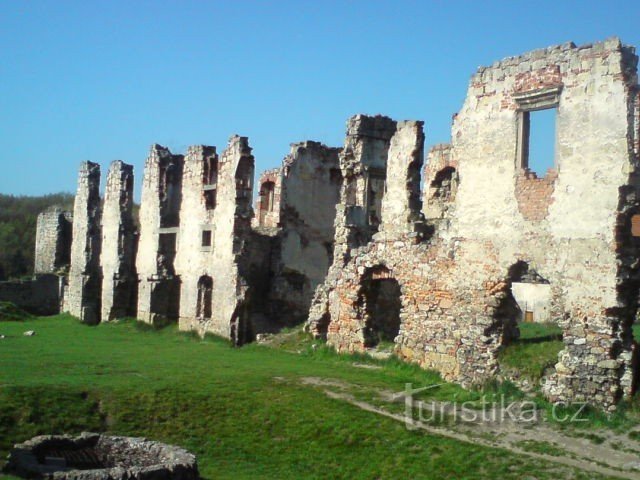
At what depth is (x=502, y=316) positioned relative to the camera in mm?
15305

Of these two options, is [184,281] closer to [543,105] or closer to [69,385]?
[69,385]

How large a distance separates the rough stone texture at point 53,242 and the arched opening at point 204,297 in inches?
490

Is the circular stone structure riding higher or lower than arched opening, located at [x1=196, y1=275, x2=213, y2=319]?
lower

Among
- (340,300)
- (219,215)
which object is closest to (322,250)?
(219,215)

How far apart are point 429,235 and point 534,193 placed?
3366 mm

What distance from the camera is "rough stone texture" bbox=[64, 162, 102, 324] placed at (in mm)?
28547

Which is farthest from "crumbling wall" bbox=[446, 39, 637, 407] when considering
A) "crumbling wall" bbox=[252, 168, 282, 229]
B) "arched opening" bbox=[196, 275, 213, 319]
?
"crumbling wall" bbox=[252, 168, 282, 229]

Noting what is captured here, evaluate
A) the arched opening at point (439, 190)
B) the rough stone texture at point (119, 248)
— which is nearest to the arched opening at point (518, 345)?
the arched opening at point (439, 190)

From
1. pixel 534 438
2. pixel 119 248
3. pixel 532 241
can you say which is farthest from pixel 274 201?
pixel 534 438

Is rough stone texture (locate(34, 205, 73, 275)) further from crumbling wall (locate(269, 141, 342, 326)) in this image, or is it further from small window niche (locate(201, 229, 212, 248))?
crumbling wall (locate(269, 141, 342, 326))

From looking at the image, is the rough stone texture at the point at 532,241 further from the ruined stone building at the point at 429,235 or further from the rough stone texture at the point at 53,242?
the rough stone texture at the point at 53,242

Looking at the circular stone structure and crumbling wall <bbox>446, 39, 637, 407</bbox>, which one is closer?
the circular stone structure

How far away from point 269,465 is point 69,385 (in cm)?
410

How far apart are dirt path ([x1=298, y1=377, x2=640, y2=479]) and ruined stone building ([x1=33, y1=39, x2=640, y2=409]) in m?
1.43
